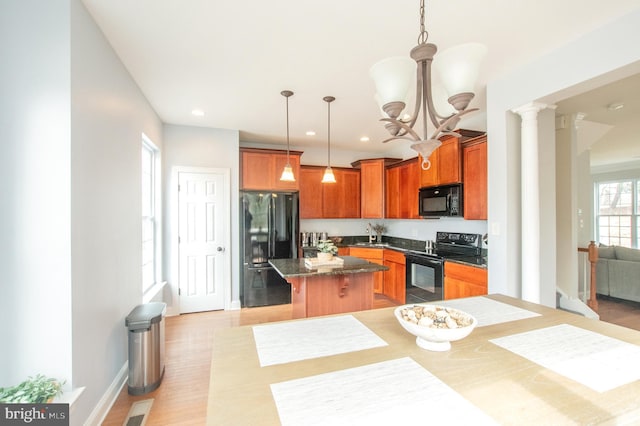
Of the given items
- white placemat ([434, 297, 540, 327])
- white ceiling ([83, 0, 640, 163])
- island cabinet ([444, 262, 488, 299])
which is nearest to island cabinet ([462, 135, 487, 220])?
white ceiling ([83, 0, 640, 163])

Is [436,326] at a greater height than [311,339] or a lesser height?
greater

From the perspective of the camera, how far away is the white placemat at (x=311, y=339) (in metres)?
1.10

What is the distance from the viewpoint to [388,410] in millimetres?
767

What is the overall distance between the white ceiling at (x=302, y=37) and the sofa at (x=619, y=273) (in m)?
3.00

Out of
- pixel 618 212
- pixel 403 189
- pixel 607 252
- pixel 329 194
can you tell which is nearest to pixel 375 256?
pixel 403 189

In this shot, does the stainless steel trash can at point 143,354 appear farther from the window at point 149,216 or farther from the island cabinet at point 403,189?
the island cabinet at point 403,189

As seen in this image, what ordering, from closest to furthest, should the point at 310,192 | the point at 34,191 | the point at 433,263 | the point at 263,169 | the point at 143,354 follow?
the point at 34,191 → the point at 143,354 → the point at 433,263 → the point at 263,169 → the point at 310,192

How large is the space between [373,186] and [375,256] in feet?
4.08

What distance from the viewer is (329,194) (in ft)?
16.1

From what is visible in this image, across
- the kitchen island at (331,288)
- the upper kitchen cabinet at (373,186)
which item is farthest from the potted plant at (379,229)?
the kitchen island at (331,288)

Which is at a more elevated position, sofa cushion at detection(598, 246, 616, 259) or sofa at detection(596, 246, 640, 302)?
sofa cushion at detection(598, 246, 616, 259)

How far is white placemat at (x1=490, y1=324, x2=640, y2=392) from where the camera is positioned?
0.92 m

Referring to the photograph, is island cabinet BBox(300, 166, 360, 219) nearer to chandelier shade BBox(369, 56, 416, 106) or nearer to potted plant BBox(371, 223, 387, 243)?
potted plant BBox(371, 223, 387, 243)

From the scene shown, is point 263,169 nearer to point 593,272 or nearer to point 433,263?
point 433,263
